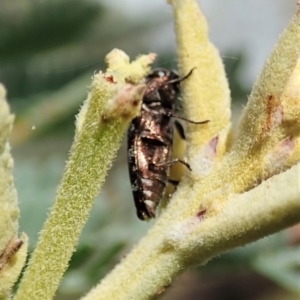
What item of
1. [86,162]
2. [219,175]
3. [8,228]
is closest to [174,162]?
[219,175]

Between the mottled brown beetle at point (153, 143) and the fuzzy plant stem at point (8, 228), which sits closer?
the fuzzy plant stem at point (8, 228)

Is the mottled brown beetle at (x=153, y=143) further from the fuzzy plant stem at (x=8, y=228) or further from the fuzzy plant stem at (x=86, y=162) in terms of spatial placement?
the fuzzy plant stem at (x=8, y=228)

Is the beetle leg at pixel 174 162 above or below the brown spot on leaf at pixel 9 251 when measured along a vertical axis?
above

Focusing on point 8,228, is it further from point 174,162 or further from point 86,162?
point 174,162

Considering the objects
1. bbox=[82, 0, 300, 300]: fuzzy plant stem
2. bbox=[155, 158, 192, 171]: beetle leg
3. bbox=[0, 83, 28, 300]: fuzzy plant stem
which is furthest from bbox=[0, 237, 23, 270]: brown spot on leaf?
bbox=[155, 158, 192, 171]: beetle leg

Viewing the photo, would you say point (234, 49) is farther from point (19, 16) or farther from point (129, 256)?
point (129, 256)

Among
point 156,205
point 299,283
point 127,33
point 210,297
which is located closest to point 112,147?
point 156,205

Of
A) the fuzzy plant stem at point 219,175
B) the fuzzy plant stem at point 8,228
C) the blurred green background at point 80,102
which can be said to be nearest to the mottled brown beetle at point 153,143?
the fuzzy plant stem at point 219,175
